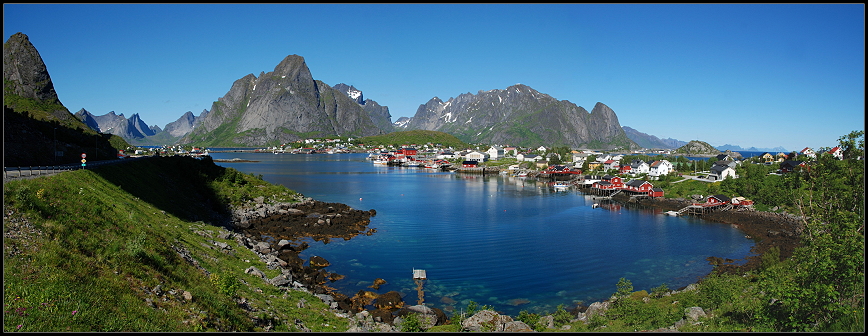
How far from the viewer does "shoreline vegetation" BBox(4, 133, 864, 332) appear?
11.2 m

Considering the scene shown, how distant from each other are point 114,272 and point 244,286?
498 cm

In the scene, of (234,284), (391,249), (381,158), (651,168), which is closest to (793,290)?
(234,284)

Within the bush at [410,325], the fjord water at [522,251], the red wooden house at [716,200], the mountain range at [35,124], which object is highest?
the mountain range at [35,124]

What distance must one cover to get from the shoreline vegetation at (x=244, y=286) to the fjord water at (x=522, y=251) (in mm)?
2734

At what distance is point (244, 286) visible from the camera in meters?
17.4

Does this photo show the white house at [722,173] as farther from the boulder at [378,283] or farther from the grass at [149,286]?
the boulder at [378,283]

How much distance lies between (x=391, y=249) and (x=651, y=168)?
74401 mm

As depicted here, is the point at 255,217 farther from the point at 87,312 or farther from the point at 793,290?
the point at 793,290

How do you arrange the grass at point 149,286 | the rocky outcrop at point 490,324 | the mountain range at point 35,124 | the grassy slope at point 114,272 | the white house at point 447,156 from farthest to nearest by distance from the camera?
1. the white house at point 447,156
2. the mountain range at point 35,124
3. the rocky outcrop at point 490,324
4. the grass at point 149,286
5. the grassy slope at point 114,272

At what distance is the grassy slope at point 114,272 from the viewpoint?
10.4 meters

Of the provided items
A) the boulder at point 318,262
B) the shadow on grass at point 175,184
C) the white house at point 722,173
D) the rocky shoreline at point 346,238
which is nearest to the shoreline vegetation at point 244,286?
the rocky shoreline at point 346,238

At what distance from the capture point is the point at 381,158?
17188 cm

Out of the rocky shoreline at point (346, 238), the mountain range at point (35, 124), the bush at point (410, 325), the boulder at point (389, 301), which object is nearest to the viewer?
the bush at point (410, 325)

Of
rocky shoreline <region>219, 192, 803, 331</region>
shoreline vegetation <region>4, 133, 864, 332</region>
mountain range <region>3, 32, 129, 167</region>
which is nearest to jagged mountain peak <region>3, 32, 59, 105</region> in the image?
mountain range <region>3, 32, 129, 167</region>
